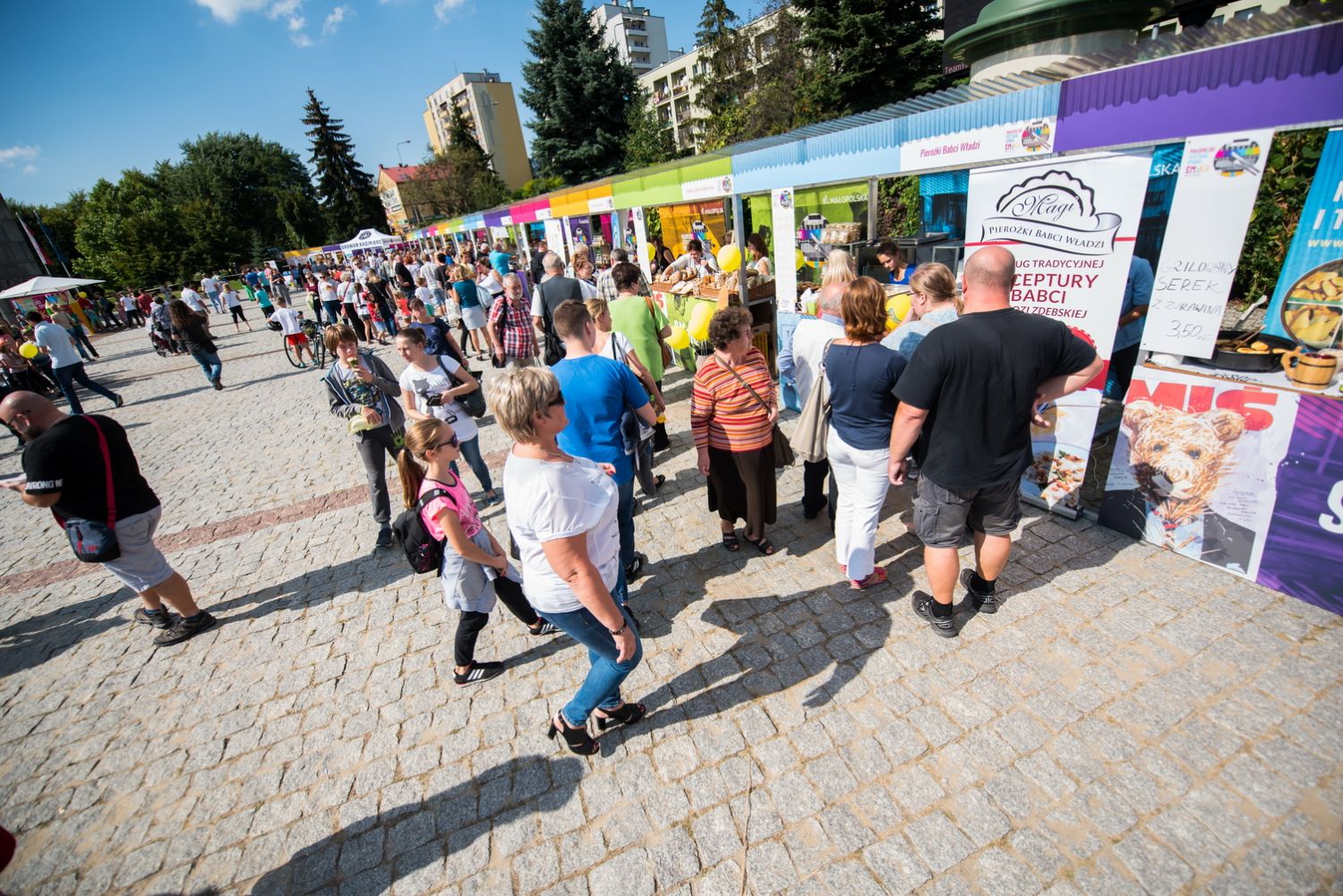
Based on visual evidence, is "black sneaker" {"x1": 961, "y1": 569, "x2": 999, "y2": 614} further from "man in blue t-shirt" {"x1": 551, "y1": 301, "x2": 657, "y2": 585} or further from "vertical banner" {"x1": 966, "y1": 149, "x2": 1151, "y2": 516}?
"man in blue t-shirt" {"x1": 551, "y1": 301, "x2": 657, "y2": 585}

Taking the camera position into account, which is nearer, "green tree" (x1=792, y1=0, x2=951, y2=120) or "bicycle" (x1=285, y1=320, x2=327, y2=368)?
"bicycle" (x1=285, y1=320, x2=327, y2=368)

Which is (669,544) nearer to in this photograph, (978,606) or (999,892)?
(978,606)

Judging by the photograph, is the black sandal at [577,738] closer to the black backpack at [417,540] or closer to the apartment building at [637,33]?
the black backpack at [417,540]

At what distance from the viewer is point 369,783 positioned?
283 cm

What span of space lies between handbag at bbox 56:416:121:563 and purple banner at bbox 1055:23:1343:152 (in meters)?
6.43

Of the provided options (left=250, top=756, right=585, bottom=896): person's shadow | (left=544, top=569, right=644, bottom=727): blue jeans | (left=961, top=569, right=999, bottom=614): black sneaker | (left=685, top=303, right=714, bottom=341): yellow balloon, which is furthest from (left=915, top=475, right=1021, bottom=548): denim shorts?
(left=685, top=303, right=714, bottom=341): yellow balloon

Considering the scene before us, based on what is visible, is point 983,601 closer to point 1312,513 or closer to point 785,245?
point 1312,513

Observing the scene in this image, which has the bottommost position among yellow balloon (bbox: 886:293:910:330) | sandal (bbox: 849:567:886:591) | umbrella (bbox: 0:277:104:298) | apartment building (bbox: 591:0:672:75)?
sandal (bbox: 849:567:886:591)

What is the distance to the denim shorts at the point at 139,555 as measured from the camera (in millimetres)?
3684

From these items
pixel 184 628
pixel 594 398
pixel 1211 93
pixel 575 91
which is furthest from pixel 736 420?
pixel 575 91

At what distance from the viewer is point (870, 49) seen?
806 inches

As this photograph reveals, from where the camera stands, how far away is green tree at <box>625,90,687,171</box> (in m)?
32.7

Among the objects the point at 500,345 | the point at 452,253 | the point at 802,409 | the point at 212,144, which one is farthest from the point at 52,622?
the point at 212,144

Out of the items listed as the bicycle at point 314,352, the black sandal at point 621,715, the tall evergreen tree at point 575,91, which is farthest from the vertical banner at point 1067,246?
the tall evergreen tree at point 575,91
